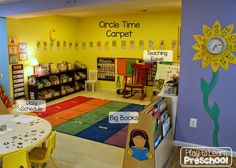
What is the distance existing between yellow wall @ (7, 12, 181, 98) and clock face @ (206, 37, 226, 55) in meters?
3.10

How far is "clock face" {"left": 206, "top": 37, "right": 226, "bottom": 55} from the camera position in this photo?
292cm

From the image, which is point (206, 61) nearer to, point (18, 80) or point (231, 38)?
point (231, 38)

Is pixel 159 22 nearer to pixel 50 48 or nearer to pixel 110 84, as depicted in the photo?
pixel 110 84

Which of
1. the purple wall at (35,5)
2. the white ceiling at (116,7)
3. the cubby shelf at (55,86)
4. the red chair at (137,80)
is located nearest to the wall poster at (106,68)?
the cubby shelf at (55,86)

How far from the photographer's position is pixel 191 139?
3.33 metres

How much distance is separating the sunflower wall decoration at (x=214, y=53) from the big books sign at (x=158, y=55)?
3046 millimetres

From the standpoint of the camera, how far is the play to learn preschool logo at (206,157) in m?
2.98

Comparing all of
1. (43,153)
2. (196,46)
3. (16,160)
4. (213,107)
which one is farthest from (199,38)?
(16,160)

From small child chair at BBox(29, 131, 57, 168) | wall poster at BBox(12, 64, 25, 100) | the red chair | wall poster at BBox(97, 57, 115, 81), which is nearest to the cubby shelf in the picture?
wall poster at BBox(12, 64, 25, 100)

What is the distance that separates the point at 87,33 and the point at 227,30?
513 centimetres

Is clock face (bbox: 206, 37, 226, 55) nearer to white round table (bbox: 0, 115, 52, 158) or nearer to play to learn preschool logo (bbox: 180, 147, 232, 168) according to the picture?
play to learn preschool logo (bbox: 180, 147, 232, 168)

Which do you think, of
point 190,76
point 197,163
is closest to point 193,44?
point 190,76

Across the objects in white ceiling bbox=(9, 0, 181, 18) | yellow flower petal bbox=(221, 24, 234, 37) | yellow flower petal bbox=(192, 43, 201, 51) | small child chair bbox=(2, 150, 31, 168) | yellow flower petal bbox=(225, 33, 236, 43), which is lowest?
small child chair bbox=(2, 150, 31, 168)

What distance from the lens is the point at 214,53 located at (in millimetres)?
2986
